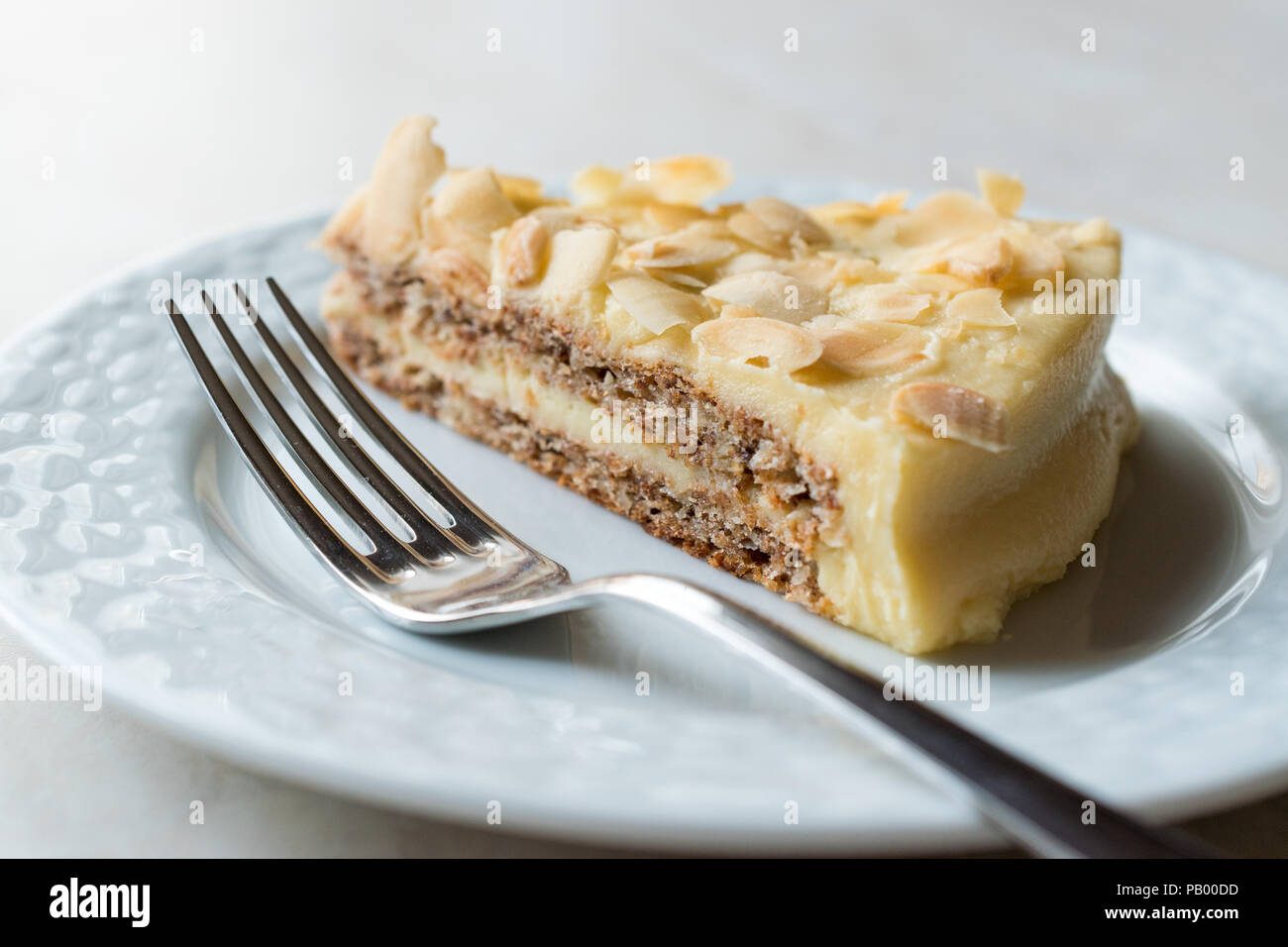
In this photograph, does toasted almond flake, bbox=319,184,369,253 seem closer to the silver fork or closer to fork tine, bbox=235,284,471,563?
the silver fork

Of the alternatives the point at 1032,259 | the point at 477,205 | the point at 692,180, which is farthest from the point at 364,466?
the point at 1032,259

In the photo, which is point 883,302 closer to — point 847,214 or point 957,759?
point 847,214

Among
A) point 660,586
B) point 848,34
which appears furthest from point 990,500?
point 848,34

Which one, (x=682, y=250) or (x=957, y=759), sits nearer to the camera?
(x=957, y=759)

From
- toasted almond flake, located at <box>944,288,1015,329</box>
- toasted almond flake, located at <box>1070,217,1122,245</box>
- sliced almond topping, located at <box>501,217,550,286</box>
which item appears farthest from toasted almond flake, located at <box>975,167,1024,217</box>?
sliced almond topping, located at <box>501,217,550,286</box>

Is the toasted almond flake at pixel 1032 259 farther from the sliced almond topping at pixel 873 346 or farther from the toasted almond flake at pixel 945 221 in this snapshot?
the sliced almond topping at pixel 873 346

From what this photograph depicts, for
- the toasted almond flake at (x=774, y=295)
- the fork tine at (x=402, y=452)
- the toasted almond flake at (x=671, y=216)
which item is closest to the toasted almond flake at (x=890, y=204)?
the toasted almond flake at (x=671, y=216)
